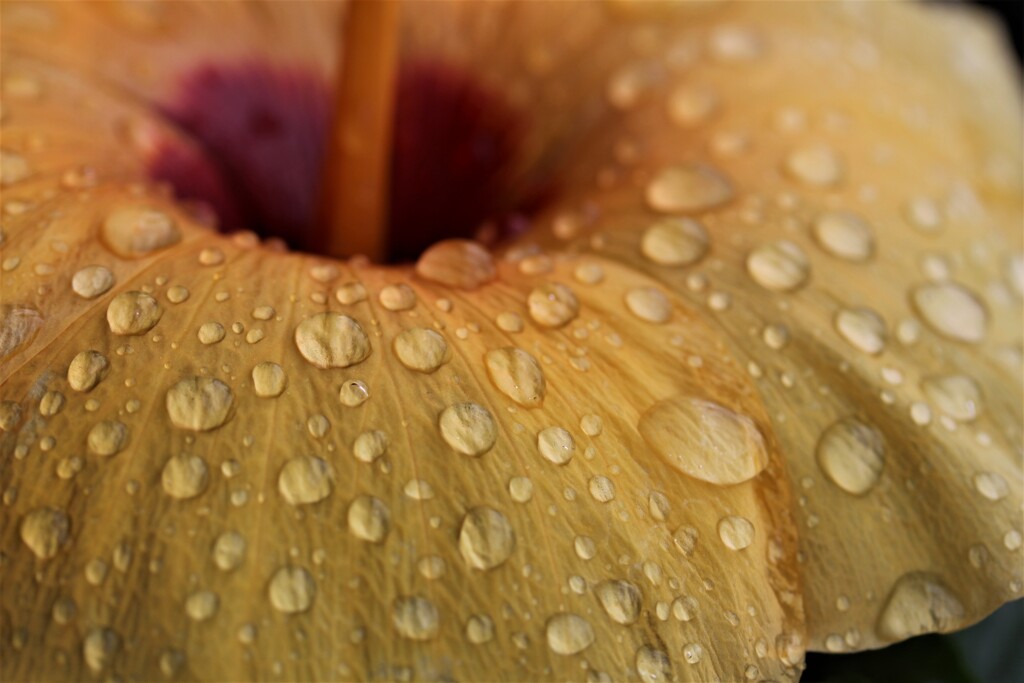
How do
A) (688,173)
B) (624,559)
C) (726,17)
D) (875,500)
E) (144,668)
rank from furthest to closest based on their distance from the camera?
(726,17) → (688,173) → (875,500) → (624,559) → (144,668)

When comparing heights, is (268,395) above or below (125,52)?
above

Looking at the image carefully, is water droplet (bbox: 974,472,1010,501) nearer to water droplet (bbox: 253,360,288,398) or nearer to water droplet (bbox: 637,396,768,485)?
water droplet (bbox: 637,396,768,485)

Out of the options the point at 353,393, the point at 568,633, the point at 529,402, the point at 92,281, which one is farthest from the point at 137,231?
the point at 568,633

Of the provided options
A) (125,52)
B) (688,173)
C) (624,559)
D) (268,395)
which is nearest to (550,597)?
(624,559)

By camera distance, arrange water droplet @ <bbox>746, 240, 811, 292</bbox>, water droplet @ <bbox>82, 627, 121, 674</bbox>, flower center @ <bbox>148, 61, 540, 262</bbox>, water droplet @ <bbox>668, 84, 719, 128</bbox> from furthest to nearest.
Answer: flower center @ <bbox>148, 61, 540, 262</bbox> → water droplet @ <bbox>668, 84, 719, 128</bbox> → water droplet @ <bbox>746, 240, 811, 292</bbox> → water droplet @ <bbox>82, 627, 121, 674</bbox>

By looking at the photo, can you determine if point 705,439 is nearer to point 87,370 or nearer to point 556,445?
point 556,445

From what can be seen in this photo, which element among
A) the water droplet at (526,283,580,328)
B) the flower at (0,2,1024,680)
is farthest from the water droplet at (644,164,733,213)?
the water droplet at (526,283,580,328)

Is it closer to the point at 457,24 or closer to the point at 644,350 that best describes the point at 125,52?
the point at 457,24

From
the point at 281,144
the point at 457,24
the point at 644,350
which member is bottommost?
the point at 281,144

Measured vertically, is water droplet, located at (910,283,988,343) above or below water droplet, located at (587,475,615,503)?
below
